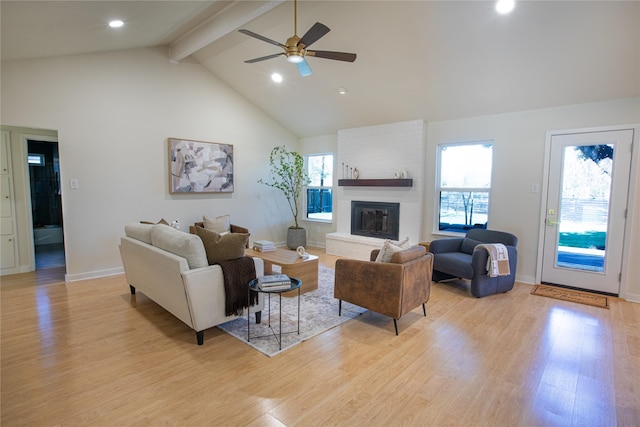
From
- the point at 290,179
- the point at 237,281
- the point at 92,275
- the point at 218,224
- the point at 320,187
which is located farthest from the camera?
the point at 320,187

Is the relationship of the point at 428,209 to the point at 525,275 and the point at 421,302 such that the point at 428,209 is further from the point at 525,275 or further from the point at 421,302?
the point at 421,302

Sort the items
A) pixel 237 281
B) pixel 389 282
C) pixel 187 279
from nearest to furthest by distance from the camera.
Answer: pixel 187 279 < pixel 237 281 < pixel 389 282

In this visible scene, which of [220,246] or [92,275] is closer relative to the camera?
[220,246]

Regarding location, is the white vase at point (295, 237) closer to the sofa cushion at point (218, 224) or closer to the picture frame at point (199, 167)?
the sofa cushion at point (218, 224)

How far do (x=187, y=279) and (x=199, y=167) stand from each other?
11.4 feet

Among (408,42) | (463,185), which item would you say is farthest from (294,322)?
(463,185)

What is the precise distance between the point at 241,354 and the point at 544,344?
2628 millimetres

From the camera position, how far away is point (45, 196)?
6547 millimetres

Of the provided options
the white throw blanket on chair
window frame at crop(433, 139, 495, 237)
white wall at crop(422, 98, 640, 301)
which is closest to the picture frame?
window frame at crop(433, 139, 495, 237)

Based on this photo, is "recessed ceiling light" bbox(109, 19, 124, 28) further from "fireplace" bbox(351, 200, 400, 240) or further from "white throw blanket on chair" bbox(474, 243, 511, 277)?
"white throw blanket on chair" bbox(474, 243, 511, 277)

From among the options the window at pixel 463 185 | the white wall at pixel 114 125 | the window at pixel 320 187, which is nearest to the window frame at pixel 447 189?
the window at pixel 463 185

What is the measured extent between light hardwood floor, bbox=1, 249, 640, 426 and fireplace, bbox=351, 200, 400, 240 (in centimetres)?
241

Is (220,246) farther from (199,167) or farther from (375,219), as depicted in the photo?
(375,219)

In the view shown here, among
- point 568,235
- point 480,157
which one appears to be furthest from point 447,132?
point 568,235
